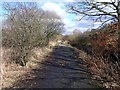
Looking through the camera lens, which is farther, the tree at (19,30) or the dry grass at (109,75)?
the tree at (19,30)

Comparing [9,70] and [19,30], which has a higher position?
[19,30]

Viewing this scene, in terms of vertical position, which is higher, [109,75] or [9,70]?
[109,75]

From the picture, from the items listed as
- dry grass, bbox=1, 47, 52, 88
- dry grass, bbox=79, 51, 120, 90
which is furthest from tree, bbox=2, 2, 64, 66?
dry grass, bbox=79, 51, 120, 90

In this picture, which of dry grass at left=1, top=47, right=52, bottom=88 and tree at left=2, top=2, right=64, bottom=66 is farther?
tree at left=2, top=2, right=64, bottom=66

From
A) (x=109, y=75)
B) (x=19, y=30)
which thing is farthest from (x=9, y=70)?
(x=109, y=75)

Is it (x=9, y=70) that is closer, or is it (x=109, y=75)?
(x=109, y=75)

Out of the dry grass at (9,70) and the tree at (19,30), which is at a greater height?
the tree at (19,30)

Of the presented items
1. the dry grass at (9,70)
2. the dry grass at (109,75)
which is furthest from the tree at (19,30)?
the dry grass at (109,75)

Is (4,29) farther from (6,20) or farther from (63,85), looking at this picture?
(63,85)

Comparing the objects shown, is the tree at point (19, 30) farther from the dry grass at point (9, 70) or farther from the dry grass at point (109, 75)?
the dry grass at point (109, 75)

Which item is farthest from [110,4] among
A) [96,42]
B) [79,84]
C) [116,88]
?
[116,88]

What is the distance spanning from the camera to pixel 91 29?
906 inches

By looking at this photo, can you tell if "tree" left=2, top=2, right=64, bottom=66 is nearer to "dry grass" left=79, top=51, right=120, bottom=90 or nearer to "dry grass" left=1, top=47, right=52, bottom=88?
"dry grass" left=1, top=47, right=52, bottom=88

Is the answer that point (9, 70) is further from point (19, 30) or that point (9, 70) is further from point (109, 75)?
point (109, 75)
